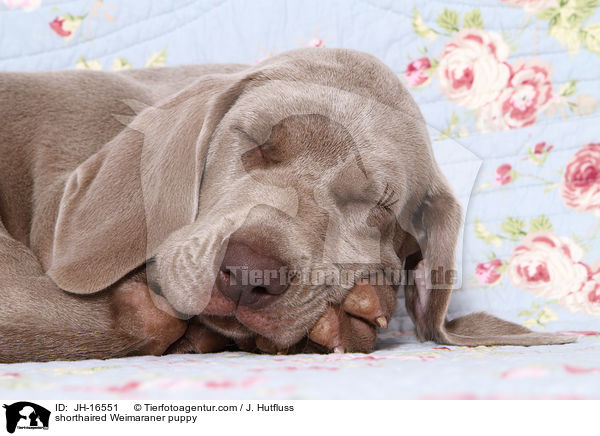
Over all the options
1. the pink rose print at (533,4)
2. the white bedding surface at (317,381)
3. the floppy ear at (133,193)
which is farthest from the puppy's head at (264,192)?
the pink rose print at (533,4)

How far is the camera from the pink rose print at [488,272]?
2767mm

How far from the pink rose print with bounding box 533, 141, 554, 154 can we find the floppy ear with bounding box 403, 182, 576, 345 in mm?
807

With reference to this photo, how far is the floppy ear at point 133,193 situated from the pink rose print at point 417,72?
1.14m

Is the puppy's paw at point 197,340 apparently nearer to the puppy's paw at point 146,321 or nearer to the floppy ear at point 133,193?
the puppy's paw at point 146,321

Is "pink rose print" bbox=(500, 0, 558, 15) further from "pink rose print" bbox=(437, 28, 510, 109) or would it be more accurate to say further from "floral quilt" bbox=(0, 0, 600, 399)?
"pink rose print" bbox=(437, 28, 510, 109)

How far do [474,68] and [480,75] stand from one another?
41mm

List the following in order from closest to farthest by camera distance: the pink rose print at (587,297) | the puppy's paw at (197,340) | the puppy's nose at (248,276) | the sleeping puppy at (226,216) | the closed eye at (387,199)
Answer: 1. the puppy's nose at (248,276)
2. the sleeping puppy at (226,216)
3. the puppy's paw at (197,340)
4. the closed eye at (387,199)
5. the pink rose print at (587,297)

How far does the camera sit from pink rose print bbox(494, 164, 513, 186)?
112 inches

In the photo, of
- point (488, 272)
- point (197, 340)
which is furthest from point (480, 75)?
point (197, 340)
